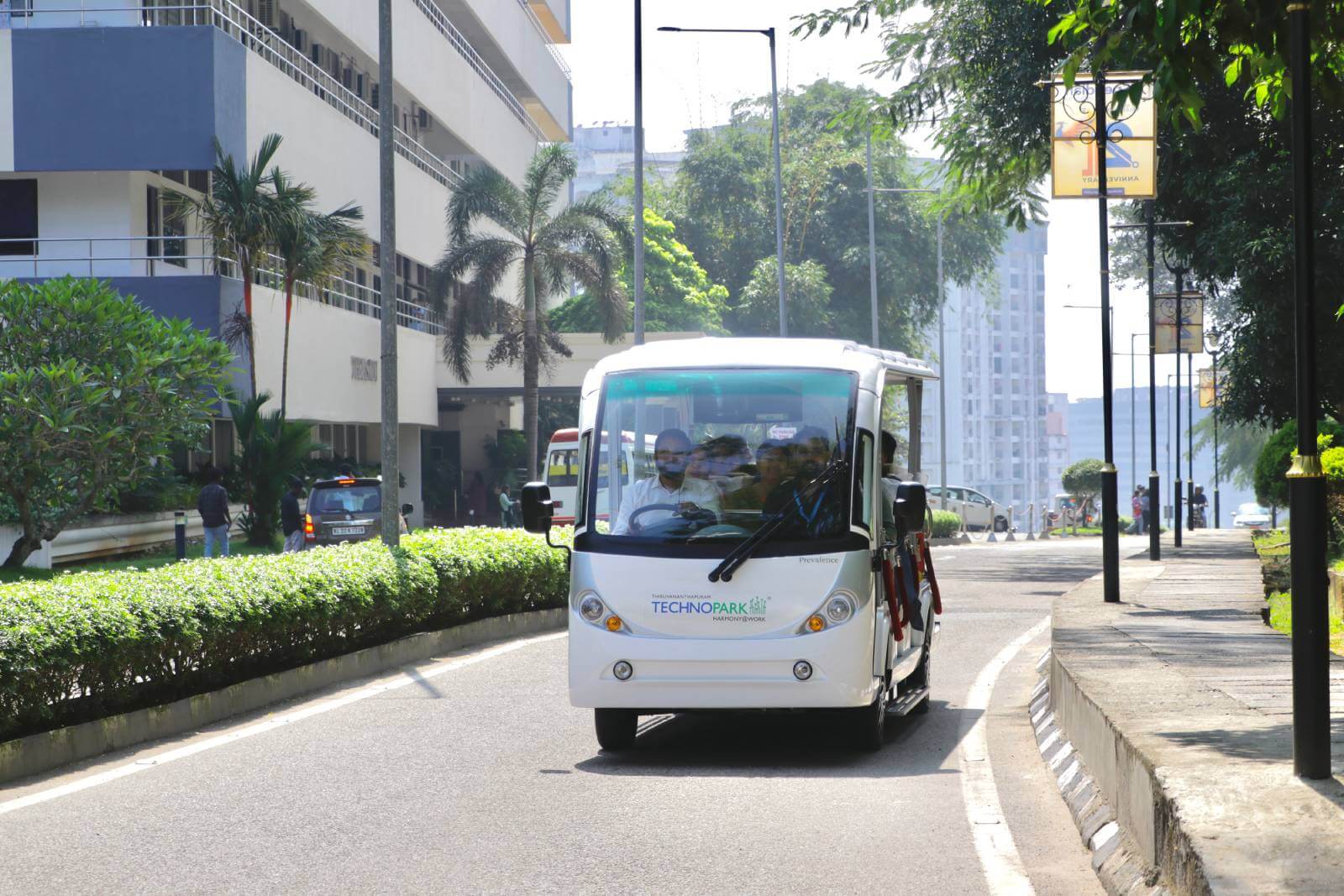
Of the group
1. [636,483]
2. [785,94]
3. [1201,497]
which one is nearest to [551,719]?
[636,483]

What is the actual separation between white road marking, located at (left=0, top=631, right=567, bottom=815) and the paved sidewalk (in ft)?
Result: 17.2

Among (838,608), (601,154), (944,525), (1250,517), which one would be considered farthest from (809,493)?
(601,154)

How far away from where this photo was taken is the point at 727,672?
10.5m

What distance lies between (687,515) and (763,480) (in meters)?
0.50

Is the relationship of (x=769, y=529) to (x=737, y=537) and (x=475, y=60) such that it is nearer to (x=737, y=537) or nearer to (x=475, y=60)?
(x=737, y=537)

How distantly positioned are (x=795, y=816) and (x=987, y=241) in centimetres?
7203

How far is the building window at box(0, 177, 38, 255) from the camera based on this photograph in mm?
33688

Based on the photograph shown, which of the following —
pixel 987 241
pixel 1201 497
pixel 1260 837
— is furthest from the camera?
pixel 987 241

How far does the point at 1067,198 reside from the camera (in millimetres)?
17844

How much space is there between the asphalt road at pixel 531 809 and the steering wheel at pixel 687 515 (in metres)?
A: 1.41

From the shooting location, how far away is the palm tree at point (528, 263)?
4894 cm

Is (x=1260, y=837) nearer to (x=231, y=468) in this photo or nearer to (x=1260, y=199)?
(x=1260, y=199)

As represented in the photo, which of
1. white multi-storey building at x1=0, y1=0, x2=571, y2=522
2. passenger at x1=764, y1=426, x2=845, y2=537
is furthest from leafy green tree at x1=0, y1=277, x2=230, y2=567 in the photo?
passenger at x1=764, y1=426, x2=845, y2=537

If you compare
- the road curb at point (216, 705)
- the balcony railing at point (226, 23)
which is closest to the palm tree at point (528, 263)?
the balcony railing at point (226, 23)
